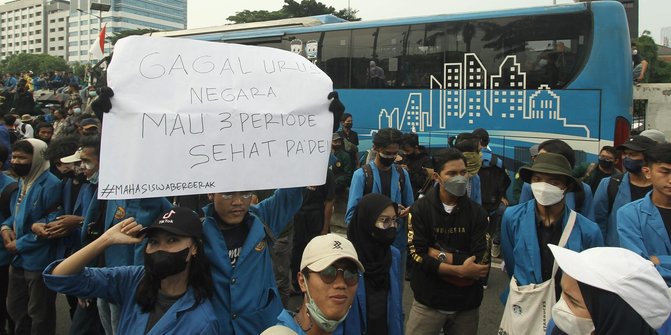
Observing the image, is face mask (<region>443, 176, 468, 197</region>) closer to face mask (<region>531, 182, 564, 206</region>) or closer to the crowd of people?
the crowd of people

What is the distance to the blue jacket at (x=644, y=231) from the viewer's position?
3.04 metres

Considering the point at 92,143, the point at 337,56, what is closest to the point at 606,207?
the point at 92,143

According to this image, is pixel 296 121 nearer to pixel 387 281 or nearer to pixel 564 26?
pixel 387 281

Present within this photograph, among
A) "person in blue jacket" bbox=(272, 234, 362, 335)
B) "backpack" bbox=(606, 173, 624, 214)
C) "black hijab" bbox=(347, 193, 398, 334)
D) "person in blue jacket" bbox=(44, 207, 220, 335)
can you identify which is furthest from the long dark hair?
"backpack" bbox=(606, 173, 624, 214)

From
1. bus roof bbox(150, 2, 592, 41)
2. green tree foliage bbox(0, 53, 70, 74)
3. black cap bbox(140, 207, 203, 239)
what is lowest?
black cap bbox(140, 207, 203, 239)

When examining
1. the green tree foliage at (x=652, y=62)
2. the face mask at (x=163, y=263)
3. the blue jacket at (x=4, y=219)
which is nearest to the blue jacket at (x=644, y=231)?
the face mask at (x=163, y=263)

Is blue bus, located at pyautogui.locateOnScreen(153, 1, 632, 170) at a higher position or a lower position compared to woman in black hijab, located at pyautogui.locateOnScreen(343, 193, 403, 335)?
higher

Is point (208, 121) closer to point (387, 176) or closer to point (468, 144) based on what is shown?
point (387, 176)

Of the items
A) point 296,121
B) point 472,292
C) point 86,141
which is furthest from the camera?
point 86,141

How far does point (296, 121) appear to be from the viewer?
2838 millimetres

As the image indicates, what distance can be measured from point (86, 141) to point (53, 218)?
83cm

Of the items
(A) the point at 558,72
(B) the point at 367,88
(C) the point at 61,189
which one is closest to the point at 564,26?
(A) the point at 558,72

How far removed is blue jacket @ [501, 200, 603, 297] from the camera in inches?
121

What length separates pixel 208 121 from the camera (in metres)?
2.58
